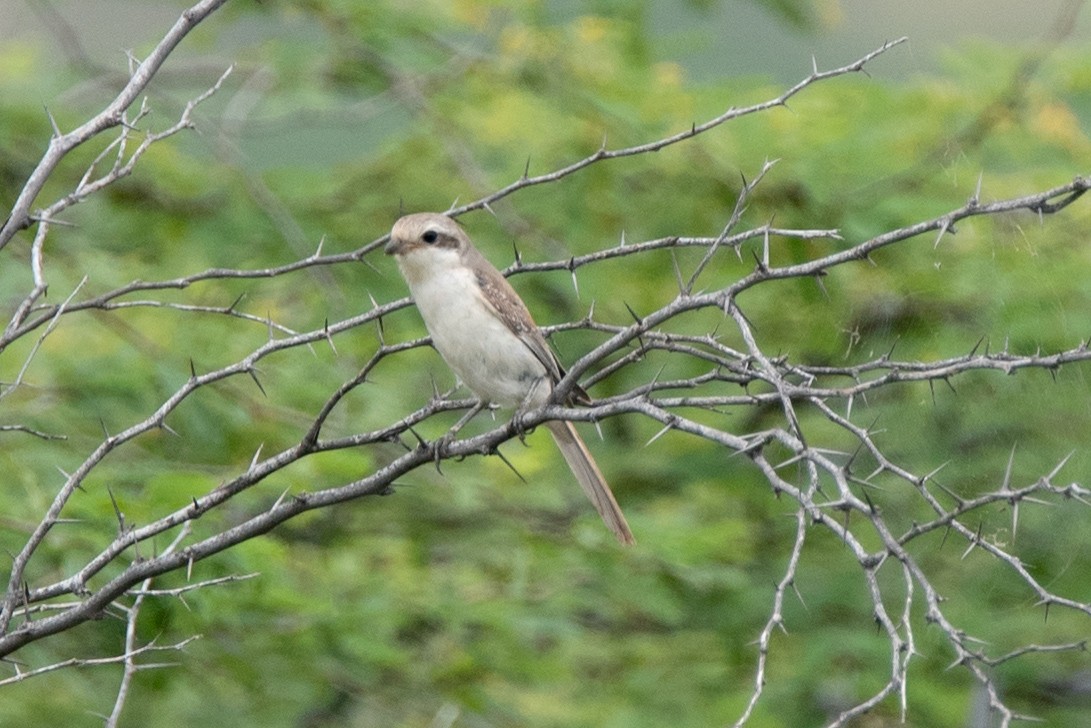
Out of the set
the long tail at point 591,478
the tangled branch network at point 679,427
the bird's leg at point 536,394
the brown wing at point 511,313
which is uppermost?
the tangled branch network at point 679,427

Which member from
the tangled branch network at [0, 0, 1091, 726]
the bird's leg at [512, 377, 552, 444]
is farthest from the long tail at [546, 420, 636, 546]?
the tangled branch network at [0, 0, 1091, 726]

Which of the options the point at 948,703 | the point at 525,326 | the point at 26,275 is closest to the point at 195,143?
the point at 26,275

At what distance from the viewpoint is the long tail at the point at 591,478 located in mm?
4895

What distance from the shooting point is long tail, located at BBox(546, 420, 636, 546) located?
4.89 m

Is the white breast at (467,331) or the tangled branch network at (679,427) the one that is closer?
the tangled branch network at (679,427)

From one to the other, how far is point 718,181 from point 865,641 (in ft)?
7.89

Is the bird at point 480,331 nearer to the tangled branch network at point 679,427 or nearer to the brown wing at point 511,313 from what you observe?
the brown wing at point 511,313

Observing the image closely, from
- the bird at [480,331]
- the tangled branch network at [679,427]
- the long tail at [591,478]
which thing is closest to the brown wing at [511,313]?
the bird at [480,331]

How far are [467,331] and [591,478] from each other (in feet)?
2.27

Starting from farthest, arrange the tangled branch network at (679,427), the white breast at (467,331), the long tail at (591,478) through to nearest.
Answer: the white breast at (467,331) → the long tail at (591,478) → the tangled branch network at (679,427)

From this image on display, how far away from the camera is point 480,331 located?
5.04m

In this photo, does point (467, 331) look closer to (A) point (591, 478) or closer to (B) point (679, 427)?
(A) point (591, 478)

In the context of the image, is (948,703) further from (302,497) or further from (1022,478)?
(302,497)

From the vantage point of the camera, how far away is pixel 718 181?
729 cm
